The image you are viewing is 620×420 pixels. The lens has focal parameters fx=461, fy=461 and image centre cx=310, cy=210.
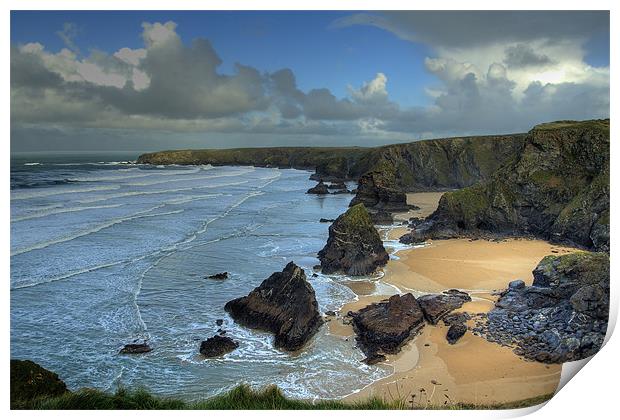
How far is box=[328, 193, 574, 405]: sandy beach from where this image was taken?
32.7 feet

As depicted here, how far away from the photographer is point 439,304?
14.3 metres

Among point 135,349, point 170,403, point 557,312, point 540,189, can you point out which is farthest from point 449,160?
point 170,403

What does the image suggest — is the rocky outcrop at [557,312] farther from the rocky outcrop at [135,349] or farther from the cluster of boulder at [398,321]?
the rocky outcrop at [135,349]

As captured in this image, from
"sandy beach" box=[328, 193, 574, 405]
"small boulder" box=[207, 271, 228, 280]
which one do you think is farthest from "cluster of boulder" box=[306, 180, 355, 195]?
"small boulder" box=[207, 271, 228, 280]

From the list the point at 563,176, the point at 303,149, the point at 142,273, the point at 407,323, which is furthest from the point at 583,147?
the point at 303,149

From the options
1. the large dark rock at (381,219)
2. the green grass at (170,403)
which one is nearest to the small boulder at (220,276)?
the green grass at (170,403)

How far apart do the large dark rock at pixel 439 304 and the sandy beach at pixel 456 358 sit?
0.26 m

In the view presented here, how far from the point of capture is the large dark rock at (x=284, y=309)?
12953 mm

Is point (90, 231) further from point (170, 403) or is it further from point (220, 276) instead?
point (170, 403)

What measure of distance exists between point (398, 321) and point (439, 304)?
76.5 inches

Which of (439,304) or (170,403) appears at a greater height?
(170,403)

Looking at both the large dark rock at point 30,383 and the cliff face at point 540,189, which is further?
the cliff face at point 540,189

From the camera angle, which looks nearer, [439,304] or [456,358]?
[456,358]

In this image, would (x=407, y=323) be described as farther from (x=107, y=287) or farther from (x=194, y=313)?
(x=107, y=287)
